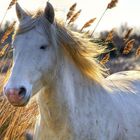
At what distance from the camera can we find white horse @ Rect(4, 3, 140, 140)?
13.1 ft

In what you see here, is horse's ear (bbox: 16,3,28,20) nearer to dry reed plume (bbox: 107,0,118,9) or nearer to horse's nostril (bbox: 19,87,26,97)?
horse's nostril (bbox: 19,87,26,97)

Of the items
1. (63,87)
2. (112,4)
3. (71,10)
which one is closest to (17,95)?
(63,87)

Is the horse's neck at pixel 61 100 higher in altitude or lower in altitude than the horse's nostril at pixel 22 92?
lower

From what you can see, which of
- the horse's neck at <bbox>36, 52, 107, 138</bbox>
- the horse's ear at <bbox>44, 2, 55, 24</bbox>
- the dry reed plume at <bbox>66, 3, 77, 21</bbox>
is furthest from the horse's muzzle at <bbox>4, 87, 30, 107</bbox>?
the dry reed plume at <bbox>66, 3, 77, 21</bbox>

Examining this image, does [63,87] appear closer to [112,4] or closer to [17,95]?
[17,95]

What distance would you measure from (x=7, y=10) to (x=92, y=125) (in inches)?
80.2

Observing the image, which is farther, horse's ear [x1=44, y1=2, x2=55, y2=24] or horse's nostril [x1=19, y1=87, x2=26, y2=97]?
horse's ear [x1=44, y1=2, x2=55, y2=24]

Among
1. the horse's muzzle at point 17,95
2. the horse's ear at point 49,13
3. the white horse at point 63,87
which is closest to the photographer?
the horse's muzzle at point 17,95

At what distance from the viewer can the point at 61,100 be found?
436 cm

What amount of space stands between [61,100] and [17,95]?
2.21 feet

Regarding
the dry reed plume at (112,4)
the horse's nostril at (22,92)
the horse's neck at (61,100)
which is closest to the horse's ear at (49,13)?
the horse's neck at (61,100)

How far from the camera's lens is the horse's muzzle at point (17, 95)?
3756 millimetres

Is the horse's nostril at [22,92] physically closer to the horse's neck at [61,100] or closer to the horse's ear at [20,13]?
the horse's neck at [61,100]

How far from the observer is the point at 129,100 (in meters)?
5.04
